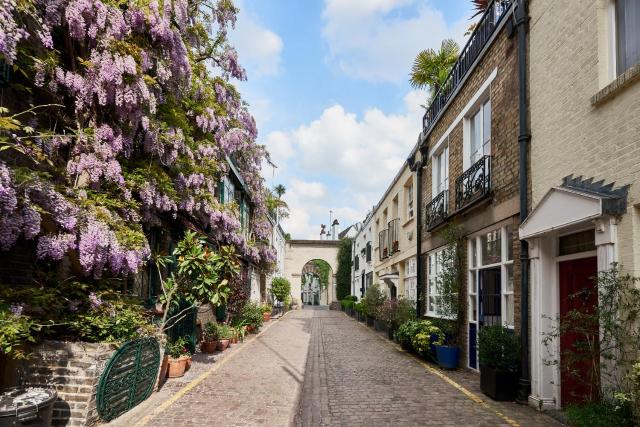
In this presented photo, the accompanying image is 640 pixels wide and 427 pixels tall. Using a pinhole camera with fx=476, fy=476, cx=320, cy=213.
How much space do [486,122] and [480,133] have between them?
1.51ft

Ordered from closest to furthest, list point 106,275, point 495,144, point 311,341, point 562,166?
point 562,166, point 106,275, point 495,144, point 311,341

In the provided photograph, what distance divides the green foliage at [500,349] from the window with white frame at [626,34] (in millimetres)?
3858

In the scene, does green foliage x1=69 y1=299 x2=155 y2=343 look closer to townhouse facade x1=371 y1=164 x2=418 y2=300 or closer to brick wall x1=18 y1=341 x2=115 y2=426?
brick wall x1=18 y1=341 x2=115 y2=426

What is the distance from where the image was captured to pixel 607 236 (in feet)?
16.4

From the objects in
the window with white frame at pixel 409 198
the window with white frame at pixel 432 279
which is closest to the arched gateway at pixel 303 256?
the window with white frame at pixel 409 198

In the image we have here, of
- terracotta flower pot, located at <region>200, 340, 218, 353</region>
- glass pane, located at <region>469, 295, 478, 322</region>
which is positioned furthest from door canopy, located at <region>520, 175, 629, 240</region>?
terracotta flower pot, located at <region>200, 340, 218, 353</region>

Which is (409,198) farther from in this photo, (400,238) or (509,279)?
(509,279)

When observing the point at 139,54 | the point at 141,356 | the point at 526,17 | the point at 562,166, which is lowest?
the point at 141,356

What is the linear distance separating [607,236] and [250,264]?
17.1m

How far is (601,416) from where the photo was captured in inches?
176

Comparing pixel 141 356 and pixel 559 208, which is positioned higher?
pixel 559 208

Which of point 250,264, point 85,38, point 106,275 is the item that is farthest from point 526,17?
point 250,264

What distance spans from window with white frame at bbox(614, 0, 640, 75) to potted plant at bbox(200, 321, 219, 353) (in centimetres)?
974

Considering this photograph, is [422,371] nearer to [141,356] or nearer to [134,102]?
[141,356]
